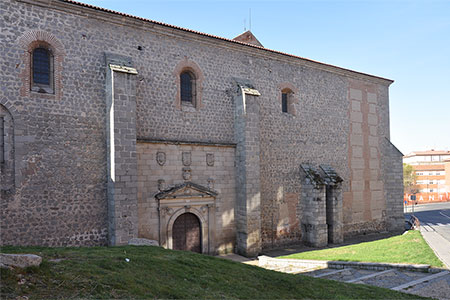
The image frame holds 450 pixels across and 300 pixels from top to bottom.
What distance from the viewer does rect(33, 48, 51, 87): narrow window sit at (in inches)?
401

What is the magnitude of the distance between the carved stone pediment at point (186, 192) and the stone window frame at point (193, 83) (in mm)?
3110

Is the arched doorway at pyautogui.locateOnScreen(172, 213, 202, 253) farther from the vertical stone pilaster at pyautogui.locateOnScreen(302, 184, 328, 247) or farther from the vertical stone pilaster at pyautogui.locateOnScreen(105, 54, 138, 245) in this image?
the vertical stone pilaster at pyautogui.locateOnScreen(302, 184, 328, 247)

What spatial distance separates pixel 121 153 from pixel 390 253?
34.9ft

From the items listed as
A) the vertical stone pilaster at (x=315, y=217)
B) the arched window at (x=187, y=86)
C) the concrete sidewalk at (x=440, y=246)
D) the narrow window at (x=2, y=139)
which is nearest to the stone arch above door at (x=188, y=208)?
the arched window at (x=187, y=86)

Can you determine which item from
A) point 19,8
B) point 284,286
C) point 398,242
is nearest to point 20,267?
point 284,286

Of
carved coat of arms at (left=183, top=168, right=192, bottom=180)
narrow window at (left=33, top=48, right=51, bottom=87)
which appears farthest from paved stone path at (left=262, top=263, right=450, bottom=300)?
narrow window at (left=33, top=48, right=51, bottom=87)

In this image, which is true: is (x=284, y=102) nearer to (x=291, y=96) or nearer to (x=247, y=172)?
(x=291, y=96)

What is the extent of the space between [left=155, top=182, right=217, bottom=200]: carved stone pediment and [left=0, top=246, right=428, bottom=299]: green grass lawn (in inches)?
165

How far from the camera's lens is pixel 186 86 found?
13406 mm

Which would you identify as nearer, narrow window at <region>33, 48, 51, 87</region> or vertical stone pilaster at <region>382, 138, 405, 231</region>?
narrow window at <region>33, 48, 51, 87</region>

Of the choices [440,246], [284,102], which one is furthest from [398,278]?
[284,102]

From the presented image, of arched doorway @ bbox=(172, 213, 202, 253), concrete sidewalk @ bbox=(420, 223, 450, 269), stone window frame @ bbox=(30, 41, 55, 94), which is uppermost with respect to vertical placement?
stone window frame @ bbox=(30, 41, 55, 94)

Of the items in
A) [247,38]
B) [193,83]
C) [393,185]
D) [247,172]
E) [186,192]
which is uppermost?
[247,38]

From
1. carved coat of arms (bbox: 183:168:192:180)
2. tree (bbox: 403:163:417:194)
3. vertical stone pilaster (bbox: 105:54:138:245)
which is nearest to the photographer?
vertical stone pilaster (bbox: 105:54:138:245)
